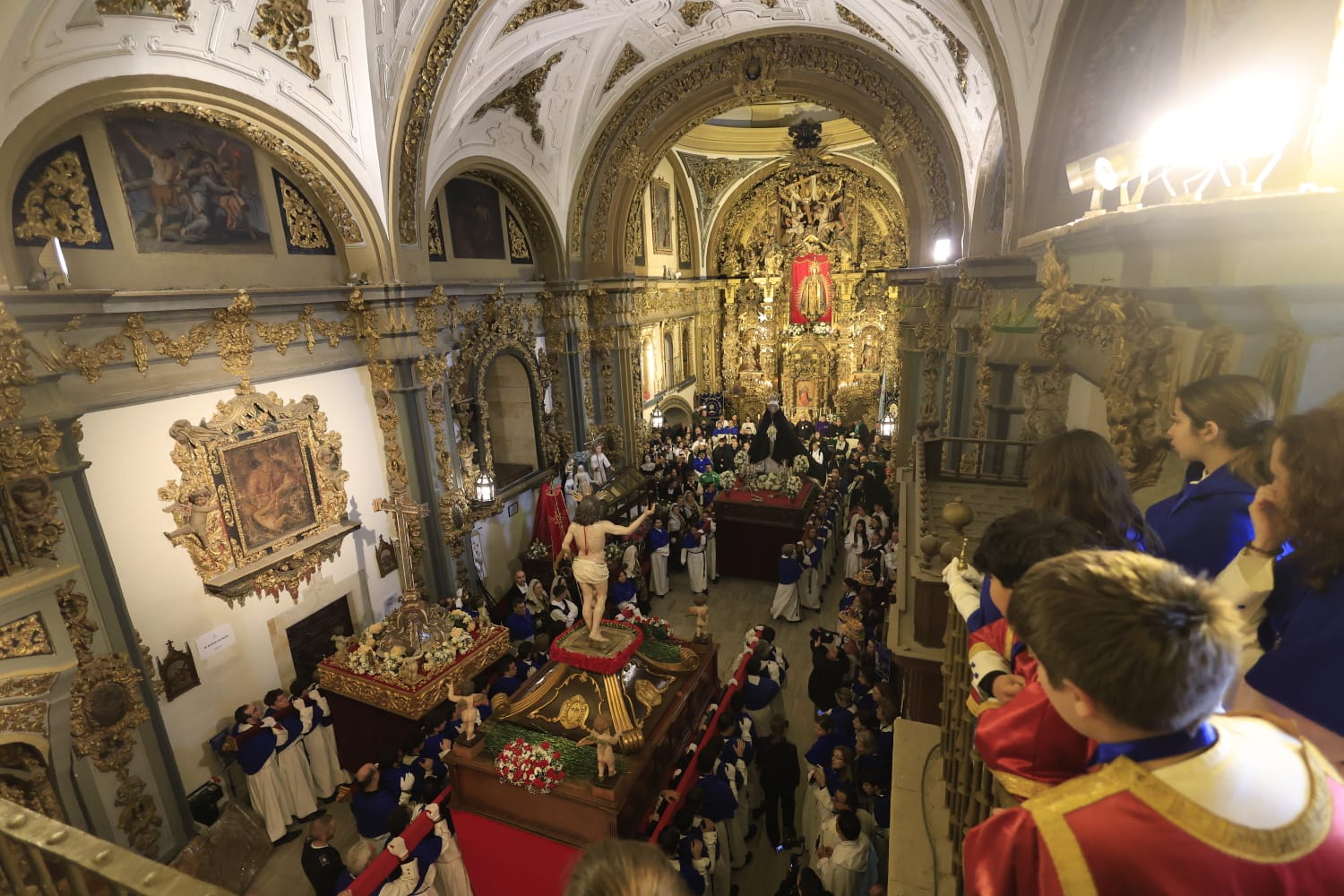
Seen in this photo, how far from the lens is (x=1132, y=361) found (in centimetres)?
266

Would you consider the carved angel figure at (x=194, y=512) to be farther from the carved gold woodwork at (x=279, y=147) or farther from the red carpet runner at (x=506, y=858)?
the red carpet runner at (x=506, y=858)

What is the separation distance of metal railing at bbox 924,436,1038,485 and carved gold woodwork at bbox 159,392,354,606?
23.0 feet

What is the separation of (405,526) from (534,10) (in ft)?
22.1

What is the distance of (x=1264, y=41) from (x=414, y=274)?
8035 millimetres

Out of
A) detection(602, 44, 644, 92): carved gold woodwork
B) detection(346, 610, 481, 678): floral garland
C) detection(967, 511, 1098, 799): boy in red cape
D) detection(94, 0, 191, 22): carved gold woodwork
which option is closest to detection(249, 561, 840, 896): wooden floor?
detection(346, 610, 481, 678): floral garland

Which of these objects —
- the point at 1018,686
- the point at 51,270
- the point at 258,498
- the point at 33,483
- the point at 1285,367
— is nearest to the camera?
the point at 1018,686

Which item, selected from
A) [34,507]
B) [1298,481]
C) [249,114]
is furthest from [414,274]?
[1298,481]

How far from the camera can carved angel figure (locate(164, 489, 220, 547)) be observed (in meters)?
5.83

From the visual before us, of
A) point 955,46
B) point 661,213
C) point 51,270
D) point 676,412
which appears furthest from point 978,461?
point 676,412

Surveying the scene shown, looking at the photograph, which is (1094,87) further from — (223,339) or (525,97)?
(223,339)

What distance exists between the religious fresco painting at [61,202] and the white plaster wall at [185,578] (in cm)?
147

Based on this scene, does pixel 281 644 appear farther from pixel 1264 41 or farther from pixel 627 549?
pixel 1264 41

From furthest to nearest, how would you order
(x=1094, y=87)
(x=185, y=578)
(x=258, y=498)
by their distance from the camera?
(x=258, y=498) < (x=185, y=578) < (x=1094, y=87)

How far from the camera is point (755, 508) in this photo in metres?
10.9
